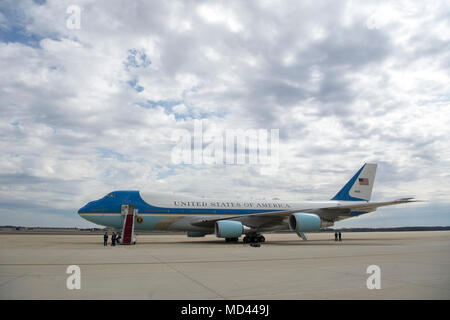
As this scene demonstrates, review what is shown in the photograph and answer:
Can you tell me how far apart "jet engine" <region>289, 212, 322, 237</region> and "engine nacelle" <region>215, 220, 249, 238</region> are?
4009 mm

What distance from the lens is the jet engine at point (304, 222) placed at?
2327cm

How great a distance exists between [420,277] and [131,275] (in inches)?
281

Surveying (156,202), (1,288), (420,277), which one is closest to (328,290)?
(420,277)

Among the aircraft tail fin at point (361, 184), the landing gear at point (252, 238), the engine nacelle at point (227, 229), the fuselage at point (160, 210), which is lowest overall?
the landing gear at point (252, 238)

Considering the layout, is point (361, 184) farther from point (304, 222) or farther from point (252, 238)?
point (252, 238)

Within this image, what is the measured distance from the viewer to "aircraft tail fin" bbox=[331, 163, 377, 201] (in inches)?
1283

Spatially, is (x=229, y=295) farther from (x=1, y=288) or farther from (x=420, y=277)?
(x=420, y=277)

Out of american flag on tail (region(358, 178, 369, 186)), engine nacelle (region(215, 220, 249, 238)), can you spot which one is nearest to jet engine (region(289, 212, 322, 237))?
engine nacelle (region(215, 220, 249, 238))

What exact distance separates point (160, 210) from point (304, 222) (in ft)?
34.7

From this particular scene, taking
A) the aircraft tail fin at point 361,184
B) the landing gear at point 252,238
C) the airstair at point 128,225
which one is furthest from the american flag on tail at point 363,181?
the airstair at point 128,225

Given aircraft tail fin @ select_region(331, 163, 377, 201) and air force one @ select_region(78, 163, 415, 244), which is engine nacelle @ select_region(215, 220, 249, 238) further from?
aircraft tail fin @ select_region(331, 163, 377, 201)

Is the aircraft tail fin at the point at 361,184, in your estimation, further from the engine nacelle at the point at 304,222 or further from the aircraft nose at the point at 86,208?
the aircraft nose at the point at 86,208

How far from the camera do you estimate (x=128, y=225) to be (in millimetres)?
22875
